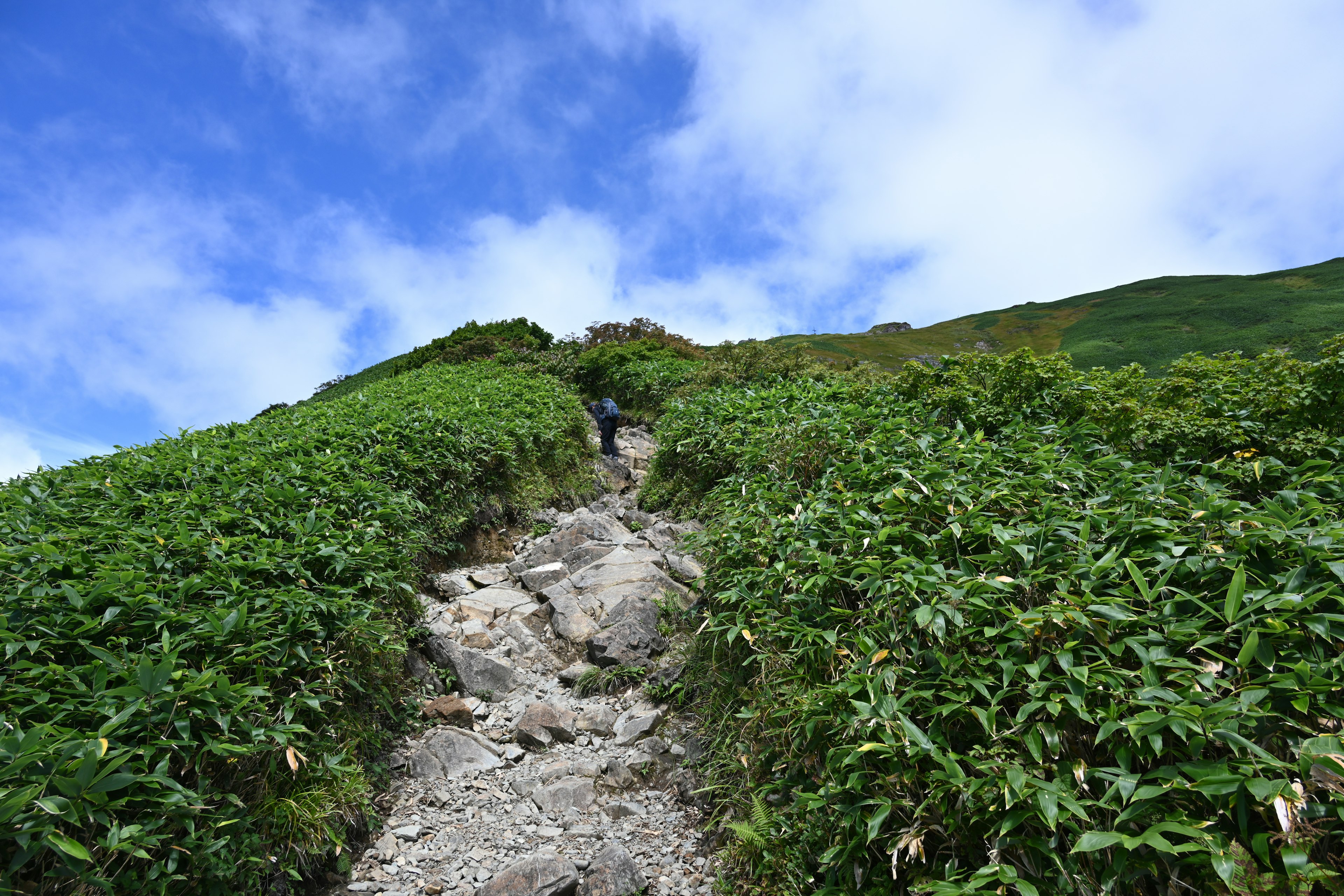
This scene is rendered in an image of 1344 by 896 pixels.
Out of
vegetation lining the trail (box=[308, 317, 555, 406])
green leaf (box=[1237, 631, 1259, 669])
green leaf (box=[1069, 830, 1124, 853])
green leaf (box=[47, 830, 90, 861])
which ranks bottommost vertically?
green leaf (box=[1069, 830, 1124, 853])

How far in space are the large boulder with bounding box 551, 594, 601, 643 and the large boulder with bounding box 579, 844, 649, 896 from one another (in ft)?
8.60

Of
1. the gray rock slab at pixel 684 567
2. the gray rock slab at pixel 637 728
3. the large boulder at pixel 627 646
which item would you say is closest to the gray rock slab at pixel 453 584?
the large boulder at pixel 627 646

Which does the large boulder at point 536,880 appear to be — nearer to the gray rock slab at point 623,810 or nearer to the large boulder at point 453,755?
the gray rock slab at point 623,810

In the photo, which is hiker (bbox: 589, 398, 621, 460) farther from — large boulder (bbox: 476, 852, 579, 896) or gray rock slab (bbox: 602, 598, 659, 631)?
large boulder (bbox: 476, 852, 579, 896)

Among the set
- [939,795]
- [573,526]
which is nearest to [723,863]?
[939,795]

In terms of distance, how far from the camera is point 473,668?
5676mm

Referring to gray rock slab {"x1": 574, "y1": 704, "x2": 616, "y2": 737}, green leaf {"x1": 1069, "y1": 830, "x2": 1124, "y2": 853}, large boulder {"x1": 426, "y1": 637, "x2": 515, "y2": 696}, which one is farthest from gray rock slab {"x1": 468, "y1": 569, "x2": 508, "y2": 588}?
green leaf {"x1": 1069, "y1": 830, "x2": 1124, "y2": 853}

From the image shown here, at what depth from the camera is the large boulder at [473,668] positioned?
5.61 m

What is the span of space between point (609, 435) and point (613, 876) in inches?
392

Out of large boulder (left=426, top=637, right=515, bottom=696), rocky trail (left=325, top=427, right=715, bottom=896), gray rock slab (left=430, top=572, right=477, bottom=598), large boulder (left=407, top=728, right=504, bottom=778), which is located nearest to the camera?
rocky trail (left=325, top=427, right=715, bottom=896)

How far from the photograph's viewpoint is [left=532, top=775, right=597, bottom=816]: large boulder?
14.0ft

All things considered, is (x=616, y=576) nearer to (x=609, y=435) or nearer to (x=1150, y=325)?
(x=609, y=435)

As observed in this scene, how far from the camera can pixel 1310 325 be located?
25609 millimetres

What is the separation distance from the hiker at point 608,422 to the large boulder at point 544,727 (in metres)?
7.96
